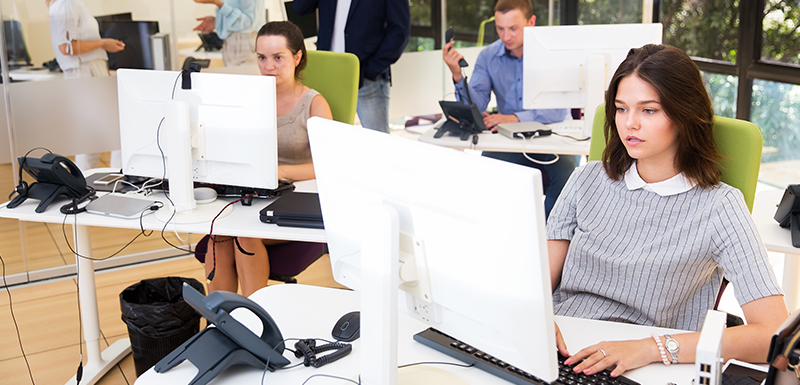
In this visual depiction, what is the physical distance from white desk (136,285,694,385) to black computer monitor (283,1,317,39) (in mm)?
2450

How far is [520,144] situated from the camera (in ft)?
9.45

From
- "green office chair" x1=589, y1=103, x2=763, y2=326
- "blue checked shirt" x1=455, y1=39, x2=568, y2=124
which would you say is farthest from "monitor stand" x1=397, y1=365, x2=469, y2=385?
"blue checked shirt" x1=455, y1=39, x2=568, y2=124

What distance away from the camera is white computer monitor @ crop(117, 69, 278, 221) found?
6.50 ft

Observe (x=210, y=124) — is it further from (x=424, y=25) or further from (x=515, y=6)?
(x=424, y=25)

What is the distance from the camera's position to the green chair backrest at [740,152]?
5.18ft

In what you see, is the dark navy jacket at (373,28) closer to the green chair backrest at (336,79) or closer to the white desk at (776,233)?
the green chair backrest at (336,79)

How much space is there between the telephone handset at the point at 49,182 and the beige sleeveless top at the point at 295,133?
2.35 feet

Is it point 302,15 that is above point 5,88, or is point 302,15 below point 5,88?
above

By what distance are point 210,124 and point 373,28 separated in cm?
174

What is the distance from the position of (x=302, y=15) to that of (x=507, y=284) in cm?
306

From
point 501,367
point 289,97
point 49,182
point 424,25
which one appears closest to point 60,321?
point 49,182

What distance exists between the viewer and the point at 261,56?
104 inches

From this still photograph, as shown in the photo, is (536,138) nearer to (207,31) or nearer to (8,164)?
(207,31)

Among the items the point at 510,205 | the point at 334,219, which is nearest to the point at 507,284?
the point at 510,205
